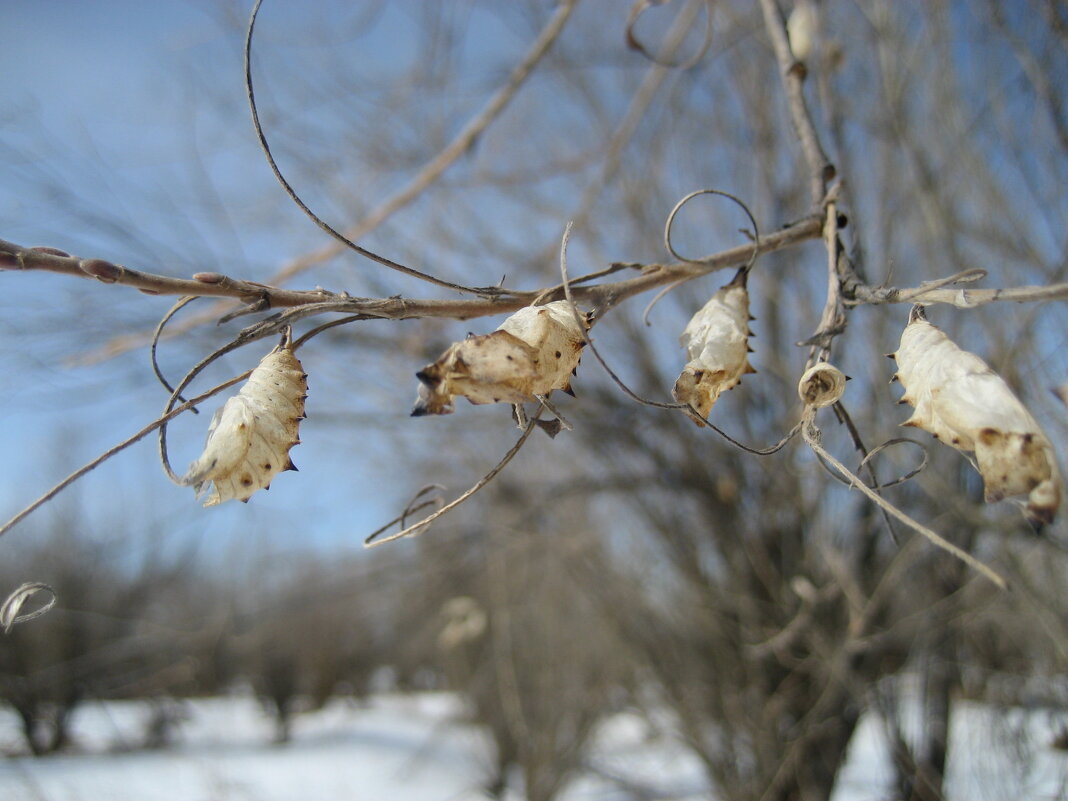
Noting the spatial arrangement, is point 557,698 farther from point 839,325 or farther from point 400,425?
point 839,325

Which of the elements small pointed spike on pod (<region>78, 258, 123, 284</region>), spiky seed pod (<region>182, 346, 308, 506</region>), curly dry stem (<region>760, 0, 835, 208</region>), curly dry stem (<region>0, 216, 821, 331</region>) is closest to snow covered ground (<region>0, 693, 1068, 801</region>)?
curly dry stem (<region>760, 0, 835, 208</region>)

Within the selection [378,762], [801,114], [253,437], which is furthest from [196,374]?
[378,762]

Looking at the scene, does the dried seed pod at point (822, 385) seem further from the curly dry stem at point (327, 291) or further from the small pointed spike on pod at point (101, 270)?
the small pointed spike on pod at point (101, 270)

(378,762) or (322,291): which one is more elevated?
(322,291)

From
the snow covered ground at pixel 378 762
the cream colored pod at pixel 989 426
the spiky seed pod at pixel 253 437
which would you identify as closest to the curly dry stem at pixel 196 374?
the spiky seed pod at pixel 253 437

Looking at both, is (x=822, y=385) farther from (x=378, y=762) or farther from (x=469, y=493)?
(x=378, y=762)

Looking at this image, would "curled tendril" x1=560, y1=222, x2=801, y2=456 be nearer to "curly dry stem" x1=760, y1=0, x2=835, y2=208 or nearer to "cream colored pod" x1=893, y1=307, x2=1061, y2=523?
"cream colored pod" x1=893, y1=307, x2=1061, y2=523
